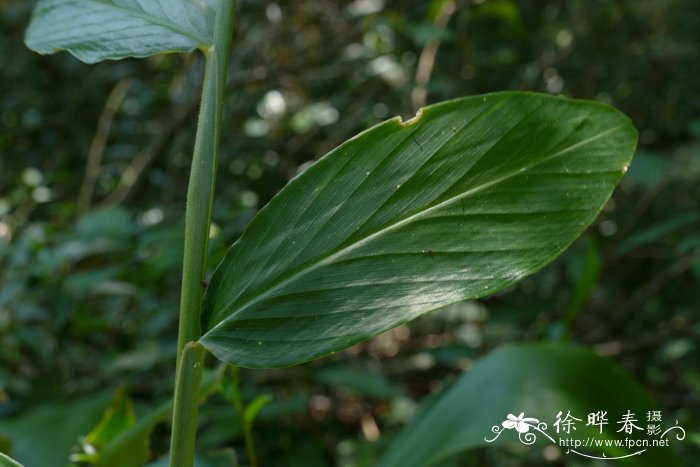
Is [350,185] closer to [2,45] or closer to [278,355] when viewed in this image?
[278,355]

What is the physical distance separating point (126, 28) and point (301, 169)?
1065 mm

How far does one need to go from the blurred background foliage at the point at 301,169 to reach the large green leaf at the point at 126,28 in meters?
0.52

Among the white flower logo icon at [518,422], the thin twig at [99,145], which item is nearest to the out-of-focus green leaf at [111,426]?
the white flower logo icon at [518,422]

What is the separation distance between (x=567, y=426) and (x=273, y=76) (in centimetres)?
109

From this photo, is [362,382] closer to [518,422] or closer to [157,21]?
[518,422]

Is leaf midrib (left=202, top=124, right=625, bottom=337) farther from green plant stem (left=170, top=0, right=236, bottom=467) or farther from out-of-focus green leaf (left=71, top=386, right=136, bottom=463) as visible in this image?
out-of-focus green leaf (left=71, top=386, right=136, bottom=463)

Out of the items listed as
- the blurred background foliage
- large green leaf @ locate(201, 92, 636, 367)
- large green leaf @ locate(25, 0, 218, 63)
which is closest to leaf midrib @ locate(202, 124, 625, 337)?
large green leaf @ locate(201, 92, 636, 367)

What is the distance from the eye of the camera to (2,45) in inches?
70.5

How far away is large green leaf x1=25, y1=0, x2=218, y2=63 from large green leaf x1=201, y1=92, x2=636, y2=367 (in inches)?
4.7

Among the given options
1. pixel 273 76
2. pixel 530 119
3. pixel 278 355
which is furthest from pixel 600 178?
pixel 273 76

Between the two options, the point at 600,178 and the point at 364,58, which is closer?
the point at 600,178

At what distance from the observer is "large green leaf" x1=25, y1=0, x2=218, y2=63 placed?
1.22ft

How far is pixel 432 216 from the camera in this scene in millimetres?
305

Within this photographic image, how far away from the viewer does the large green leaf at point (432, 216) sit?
0.30m
